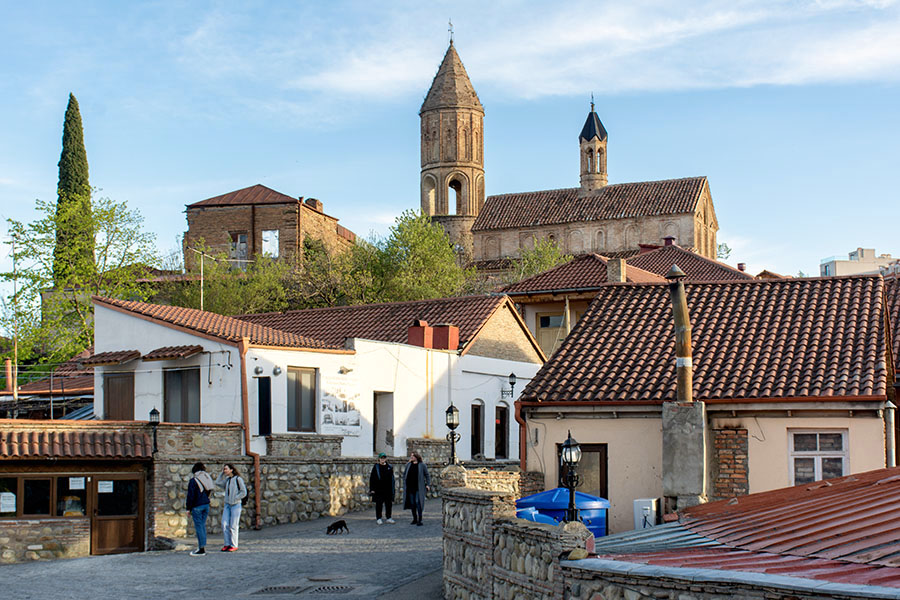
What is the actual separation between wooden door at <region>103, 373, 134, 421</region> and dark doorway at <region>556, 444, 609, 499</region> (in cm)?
1177

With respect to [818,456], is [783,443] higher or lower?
higher

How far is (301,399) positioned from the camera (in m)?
27.1

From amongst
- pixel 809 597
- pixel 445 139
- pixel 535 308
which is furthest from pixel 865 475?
pixel 445 139

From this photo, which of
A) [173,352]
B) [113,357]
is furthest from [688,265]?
[173,352]

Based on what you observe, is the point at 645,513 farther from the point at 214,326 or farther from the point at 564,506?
the point at 214,326

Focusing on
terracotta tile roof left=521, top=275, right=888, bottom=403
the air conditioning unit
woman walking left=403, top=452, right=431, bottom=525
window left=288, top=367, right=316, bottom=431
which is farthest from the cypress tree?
the air conditioning unit

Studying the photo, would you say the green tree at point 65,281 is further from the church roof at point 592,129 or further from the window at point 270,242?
the church roof at point 592,129

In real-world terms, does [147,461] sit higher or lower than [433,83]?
lower

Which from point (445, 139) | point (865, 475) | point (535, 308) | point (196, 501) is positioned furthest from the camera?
point (445, 139)

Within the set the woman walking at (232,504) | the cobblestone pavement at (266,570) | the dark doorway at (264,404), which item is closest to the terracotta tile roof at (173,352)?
the dark doorway at (264,404)

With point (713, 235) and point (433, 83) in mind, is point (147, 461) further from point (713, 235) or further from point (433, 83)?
point (433, 83)

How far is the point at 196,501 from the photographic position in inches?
811

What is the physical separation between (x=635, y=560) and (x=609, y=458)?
39.9 ft

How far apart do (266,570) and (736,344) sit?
10255mm
